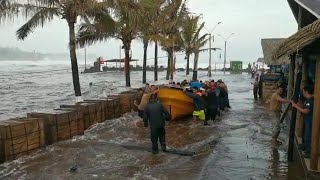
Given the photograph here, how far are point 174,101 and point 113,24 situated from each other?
5318mm

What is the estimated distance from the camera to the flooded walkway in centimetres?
814

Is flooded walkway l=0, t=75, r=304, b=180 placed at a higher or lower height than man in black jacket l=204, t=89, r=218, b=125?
lower

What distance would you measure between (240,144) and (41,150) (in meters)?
5.33

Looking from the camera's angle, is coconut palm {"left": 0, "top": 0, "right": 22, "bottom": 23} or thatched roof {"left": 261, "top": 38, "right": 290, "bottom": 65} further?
coconut palm {"left": 0, "top": 0, "right": 22, "bottom": 23}

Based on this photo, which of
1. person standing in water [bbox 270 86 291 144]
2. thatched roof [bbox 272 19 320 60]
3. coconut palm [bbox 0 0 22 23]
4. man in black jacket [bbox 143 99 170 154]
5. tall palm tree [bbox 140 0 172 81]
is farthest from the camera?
tall palm tree [bbox 140 0 172 81]

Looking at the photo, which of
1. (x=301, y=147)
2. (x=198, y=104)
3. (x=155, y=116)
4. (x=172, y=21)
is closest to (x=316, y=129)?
(x=301, y=147)

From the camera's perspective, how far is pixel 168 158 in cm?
946

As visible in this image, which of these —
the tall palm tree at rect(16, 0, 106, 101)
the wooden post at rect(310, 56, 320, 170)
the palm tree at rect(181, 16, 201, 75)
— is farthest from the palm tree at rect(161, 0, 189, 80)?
the wooden post at rect(310, 56, 320, 170)

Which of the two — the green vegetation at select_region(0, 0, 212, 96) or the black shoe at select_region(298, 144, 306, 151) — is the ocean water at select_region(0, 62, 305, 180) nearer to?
the black shoe at select_region(298, 144, 306, 151)

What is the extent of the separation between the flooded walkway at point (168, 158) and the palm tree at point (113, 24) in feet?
16.3

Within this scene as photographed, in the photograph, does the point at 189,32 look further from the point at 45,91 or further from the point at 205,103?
the point at 205,103

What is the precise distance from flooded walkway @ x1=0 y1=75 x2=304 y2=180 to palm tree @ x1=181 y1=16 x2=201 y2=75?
2229cm

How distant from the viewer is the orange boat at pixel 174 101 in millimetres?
15125

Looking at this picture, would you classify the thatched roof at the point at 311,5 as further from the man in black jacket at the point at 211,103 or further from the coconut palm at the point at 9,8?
the coconut palm at the point at 9,8
